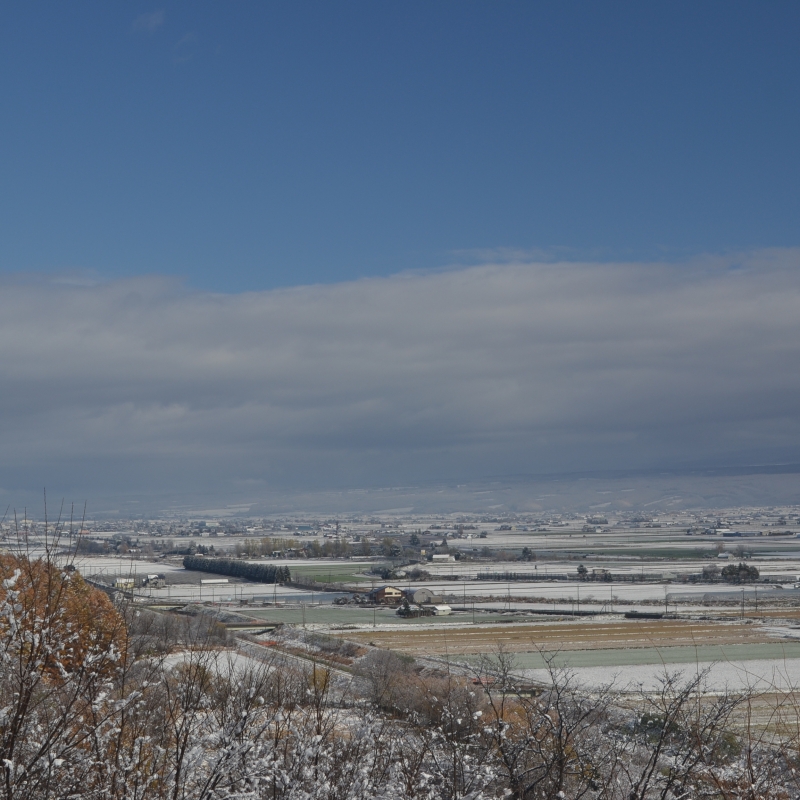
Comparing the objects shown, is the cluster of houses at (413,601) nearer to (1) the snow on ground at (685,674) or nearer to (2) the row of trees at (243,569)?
(2) the row of trees at (243,569)

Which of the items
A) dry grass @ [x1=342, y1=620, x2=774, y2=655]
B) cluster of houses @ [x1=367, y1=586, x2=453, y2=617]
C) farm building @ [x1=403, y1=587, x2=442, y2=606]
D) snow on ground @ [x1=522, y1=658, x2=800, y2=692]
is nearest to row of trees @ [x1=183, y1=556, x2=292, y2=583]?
cluster of houses @ [x1=367, y1=586, x2=453, y2=617]

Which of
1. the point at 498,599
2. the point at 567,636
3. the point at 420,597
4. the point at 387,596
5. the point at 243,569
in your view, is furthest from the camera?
the point at 243,569

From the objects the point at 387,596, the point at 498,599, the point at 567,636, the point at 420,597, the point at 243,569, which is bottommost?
the point at 243,569

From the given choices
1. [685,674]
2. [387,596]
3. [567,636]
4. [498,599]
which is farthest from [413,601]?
[685,674]

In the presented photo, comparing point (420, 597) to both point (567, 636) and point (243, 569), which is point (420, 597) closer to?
point (567, 636)

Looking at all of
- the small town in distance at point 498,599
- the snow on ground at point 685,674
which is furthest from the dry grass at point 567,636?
the snow on ground at point 685,674

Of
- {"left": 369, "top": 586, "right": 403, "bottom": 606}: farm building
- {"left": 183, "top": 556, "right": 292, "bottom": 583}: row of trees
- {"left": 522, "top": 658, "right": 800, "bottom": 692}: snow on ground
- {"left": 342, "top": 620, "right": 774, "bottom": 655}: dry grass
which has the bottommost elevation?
{"left": 183, "top": 556, "right": 292, "bottom": 583}: row of trees

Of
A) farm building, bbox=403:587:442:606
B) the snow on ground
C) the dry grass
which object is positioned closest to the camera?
the snow on ground

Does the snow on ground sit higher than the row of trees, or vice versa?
the snow on ground

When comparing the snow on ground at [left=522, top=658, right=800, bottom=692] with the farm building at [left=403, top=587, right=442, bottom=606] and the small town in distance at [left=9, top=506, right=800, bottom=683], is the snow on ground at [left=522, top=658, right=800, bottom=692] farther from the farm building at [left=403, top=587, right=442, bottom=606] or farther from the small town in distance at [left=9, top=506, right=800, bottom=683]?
the farm building at [left=403, top=587, right=442, bottom=606]
